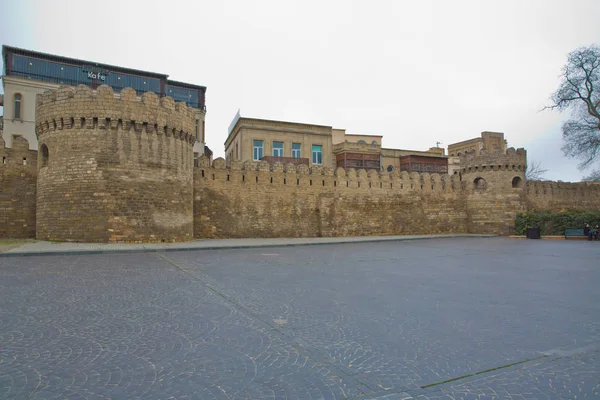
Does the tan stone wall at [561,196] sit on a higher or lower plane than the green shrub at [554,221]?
higher

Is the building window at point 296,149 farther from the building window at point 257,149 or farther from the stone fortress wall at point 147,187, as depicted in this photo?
the stone fortress wall at point 147,187

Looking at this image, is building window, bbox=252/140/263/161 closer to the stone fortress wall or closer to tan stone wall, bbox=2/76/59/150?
the stone fortress wall

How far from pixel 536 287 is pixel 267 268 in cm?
537

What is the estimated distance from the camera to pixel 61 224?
14.6m

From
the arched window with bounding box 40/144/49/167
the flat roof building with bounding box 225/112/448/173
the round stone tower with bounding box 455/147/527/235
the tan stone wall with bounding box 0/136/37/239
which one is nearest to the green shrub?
the round stone tower with bounding box 455/147/527/235

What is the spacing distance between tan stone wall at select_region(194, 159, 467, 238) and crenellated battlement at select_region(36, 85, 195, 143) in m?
3.98

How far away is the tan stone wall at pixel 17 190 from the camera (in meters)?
15.8

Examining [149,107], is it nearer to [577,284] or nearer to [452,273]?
[452,273]

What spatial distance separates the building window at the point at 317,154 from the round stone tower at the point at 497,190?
512 inches

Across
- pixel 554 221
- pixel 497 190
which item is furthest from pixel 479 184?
pixel 554 221

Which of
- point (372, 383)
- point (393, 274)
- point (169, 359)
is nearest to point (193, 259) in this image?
point (393, 274)

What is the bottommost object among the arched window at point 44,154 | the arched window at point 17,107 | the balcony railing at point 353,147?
the arched window at point 44,154

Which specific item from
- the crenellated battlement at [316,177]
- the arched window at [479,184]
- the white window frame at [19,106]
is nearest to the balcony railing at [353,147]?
the crenellated battlement at [316,177]

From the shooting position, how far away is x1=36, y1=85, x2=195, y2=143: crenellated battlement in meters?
14.8
